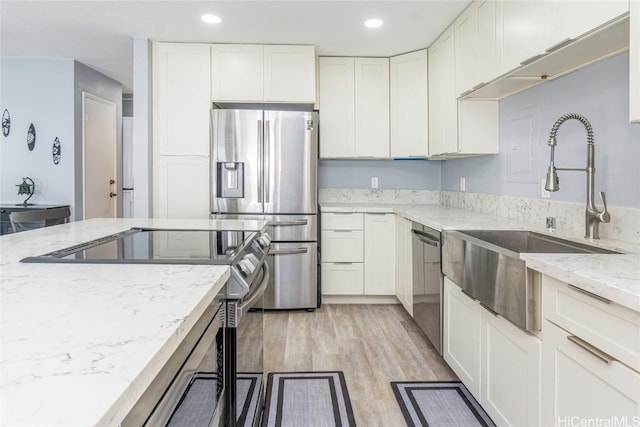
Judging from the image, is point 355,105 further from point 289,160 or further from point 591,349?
point 591,349

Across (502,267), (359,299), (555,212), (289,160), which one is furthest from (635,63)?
(359,299)

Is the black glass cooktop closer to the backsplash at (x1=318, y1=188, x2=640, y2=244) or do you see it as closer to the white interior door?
the backsplash at (x1=318, y1=188, x2=640, y2=244)

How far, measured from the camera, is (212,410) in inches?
36.8

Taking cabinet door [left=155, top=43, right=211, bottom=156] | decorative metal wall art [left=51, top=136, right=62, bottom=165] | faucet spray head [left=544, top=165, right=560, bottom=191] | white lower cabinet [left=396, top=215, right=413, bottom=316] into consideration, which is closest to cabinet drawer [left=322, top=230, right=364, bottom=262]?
white lower cabinet [left=396, top=215, right=413, bottom=316]

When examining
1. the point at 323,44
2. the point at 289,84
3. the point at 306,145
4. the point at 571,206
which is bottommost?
the point at 571,206

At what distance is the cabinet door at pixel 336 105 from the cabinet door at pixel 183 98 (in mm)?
1066

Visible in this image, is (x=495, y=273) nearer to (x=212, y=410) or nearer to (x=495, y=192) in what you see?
(x=212, y=410)

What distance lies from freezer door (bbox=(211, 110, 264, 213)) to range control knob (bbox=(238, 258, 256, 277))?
94.5 inches

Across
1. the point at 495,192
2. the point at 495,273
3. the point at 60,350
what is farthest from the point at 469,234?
the point at 60,350

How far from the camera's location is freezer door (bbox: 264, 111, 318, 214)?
361cm

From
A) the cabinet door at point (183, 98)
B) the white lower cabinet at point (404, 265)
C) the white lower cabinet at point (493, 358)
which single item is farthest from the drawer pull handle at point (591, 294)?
the cabinet door at point (183, 98)

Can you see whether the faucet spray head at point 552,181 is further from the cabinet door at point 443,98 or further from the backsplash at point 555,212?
the cabinet door at point 443,98

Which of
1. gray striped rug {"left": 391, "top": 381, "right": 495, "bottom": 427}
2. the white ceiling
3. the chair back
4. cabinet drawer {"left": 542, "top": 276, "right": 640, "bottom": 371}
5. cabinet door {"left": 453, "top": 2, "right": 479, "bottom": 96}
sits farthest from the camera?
the chair back

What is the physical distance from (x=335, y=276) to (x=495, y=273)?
2.23 metres
